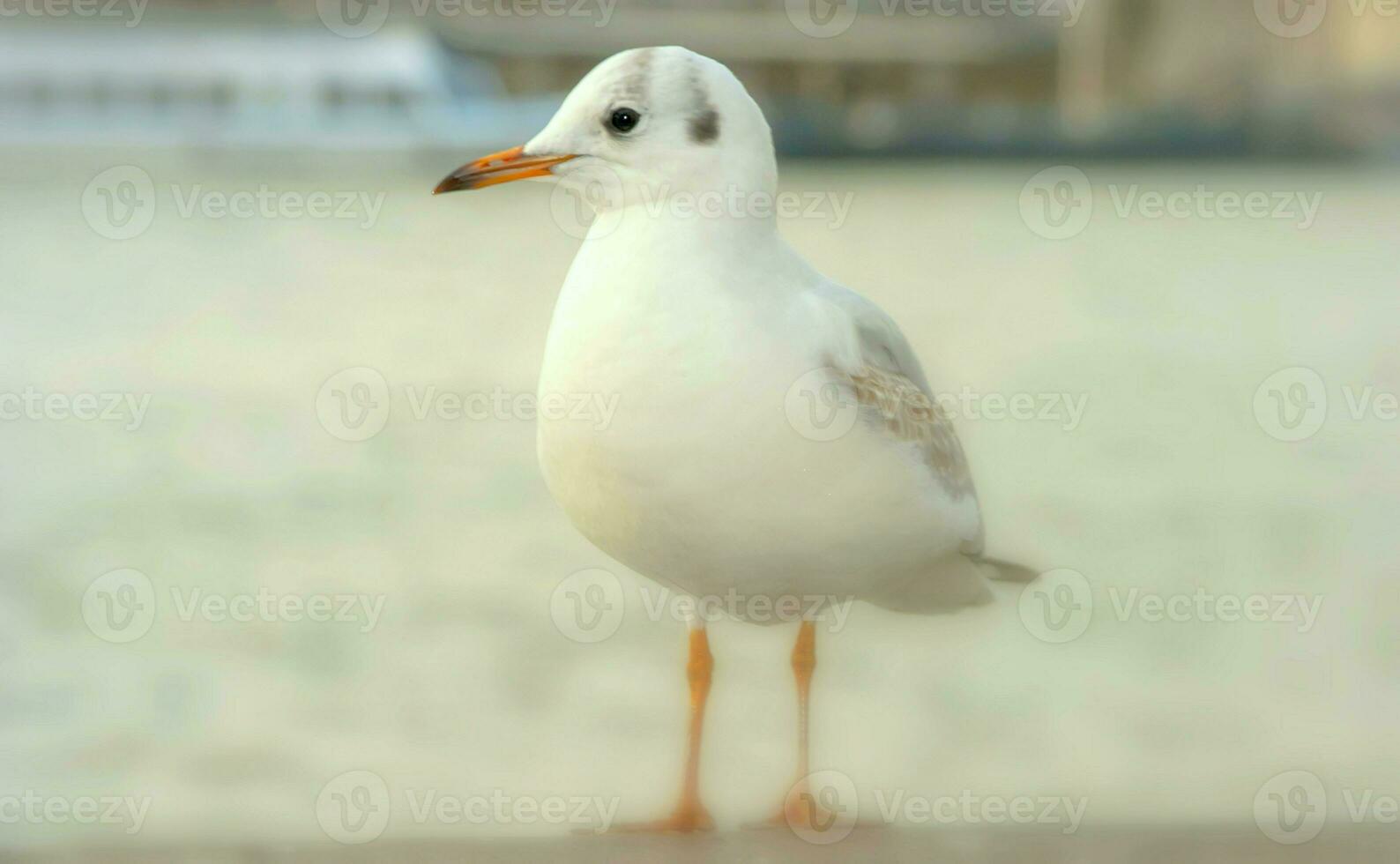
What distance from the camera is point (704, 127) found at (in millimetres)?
1839

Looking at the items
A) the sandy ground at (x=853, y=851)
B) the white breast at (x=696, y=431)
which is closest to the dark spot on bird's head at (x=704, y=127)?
the white breast at (x=696, y=431)

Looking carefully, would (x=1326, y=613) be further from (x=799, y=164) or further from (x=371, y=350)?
(x=799, y=164)

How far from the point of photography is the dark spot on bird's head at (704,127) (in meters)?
1.83

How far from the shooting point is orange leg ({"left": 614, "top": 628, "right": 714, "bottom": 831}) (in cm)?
209

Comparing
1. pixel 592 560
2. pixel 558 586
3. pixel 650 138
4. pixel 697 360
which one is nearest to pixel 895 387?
pixel 697 360

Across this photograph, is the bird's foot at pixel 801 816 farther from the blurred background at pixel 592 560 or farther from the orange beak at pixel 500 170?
the orange beak at pixel 500 170

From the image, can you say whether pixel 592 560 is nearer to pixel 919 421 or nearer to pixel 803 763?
pixel 803 763

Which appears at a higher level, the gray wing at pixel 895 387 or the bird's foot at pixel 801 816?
the gray wing at pixel 895 387

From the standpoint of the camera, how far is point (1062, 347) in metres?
8.98

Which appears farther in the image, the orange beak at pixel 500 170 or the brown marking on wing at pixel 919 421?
the brown marking on wing at pixel 919 421

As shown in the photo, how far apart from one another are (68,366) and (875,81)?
66.5 feet

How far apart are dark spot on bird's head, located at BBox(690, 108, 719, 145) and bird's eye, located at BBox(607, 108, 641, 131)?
0.06 metres

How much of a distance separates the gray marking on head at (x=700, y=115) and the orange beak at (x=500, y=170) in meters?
0.15

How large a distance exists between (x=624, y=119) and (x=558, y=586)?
2.98 meters
